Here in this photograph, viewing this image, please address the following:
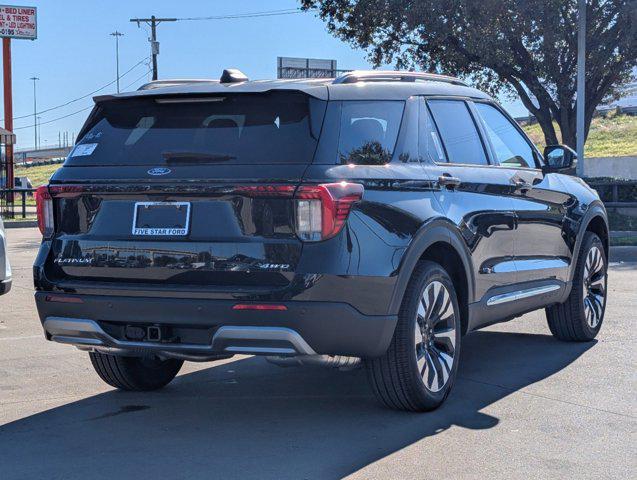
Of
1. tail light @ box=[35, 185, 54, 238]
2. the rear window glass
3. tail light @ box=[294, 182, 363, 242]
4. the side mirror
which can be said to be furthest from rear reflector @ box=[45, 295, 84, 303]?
the side mirror

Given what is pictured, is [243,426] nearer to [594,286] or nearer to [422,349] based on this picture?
[422,349]

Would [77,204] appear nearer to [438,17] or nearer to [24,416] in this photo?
[24,416]

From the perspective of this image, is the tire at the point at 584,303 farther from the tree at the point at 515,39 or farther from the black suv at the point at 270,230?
the tree at the point at 515,39

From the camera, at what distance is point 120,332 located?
17.7 ft

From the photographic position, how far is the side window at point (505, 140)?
6949 millimetres

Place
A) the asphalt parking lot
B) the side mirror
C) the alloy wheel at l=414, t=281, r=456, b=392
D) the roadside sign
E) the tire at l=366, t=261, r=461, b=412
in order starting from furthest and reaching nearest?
the roadside sign → the side mirror → the alloy wheel at l=414, t=281, r=456, b=392 → the tire at l=366, t=261, r=461, b=412 → the asphalt parking lot

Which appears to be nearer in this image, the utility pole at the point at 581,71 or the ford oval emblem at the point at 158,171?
the ford oval emblem at the point at 158,171

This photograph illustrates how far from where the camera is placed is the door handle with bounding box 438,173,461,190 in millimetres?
5895

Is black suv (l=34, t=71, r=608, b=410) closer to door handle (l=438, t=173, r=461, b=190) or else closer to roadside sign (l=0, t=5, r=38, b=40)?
door handle (l=438, t=173, r=461, b=190)

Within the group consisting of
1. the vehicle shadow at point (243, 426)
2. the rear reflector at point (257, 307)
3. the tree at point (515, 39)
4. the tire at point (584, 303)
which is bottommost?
the vehicle shadow at point (243, 426)

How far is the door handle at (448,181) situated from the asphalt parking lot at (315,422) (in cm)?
129

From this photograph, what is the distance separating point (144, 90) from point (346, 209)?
1.48m

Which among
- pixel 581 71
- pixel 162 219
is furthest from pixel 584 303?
pixel 581 71

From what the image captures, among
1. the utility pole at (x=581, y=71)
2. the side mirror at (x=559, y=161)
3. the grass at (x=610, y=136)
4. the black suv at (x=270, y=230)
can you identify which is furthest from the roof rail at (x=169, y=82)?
the grass at (x=610, y=136)
